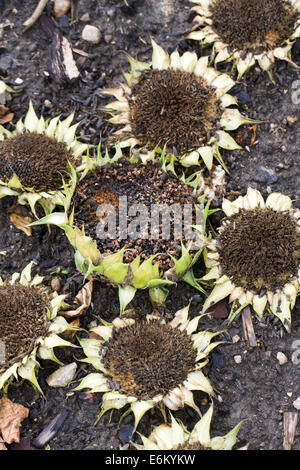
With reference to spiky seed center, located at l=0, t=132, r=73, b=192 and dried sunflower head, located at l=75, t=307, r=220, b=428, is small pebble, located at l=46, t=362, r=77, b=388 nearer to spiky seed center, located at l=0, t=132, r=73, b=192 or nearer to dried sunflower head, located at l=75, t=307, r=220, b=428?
dried sunflower head, located at l=75, t=307, r=220, b=428

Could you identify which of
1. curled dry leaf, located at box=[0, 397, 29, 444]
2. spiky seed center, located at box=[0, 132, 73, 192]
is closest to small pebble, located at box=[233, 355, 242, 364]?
curled dry leaf, located at box=[0, 397, 29, 444]

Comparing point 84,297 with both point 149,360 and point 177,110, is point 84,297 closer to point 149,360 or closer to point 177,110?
point 149,360

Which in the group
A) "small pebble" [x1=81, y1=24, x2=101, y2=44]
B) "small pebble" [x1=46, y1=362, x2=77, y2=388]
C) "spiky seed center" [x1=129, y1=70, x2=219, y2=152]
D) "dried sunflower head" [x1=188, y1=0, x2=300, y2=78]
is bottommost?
"small pebble" [x1=46, y1=362, x2=77, y2=388]

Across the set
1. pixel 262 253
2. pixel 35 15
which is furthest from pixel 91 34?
pixel 262 253

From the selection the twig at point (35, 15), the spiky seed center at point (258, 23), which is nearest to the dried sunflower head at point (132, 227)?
the spiky seed center at point (258, 23)

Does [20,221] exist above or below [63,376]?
above
